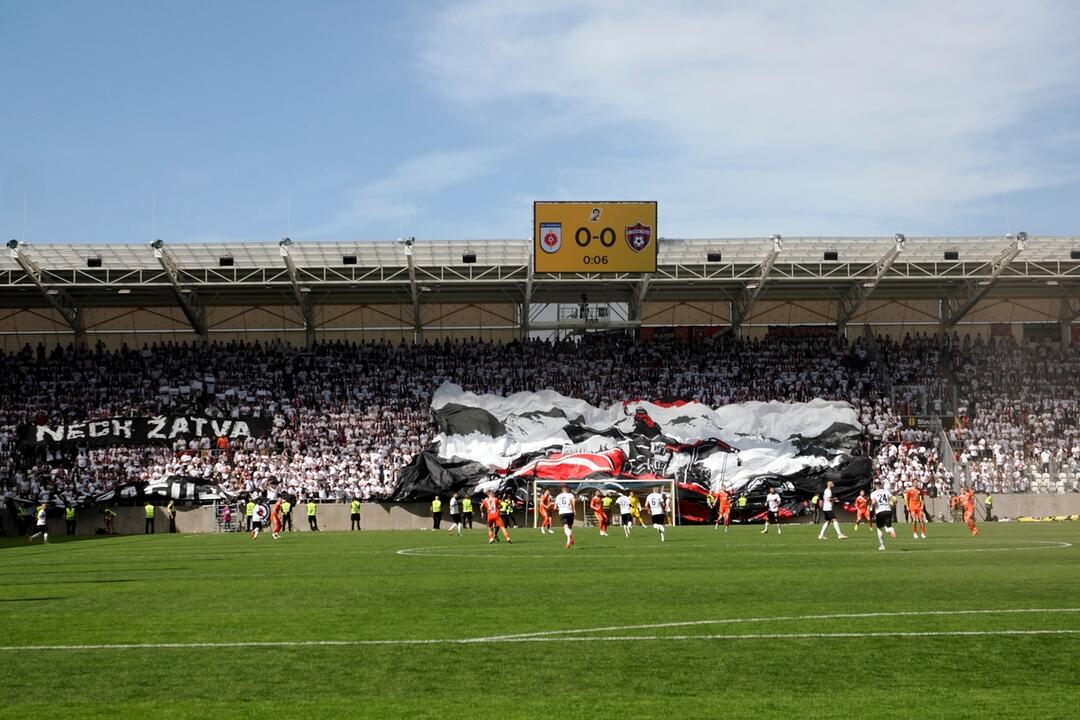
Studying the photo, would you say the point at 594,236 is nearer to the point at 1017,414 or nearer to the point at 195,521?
the point at 1017,414

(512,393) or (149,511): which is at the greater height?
(512,393)

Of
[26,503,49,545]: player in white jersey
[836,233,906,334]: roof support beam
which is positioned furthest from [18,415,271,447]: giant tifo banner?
[836,233,906,334]: roof support beam

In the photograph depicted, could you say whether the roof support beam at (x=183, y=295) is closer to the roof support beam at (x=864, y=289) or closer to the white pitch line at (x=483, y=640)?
the roof support beam at (x=864, y=289)

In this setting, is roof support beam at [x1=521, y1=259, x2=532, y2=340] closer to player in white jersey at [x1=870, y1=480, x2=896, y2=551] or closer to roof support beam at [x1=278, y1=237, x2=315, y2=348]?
roof support beam at [x1=278, y1=237, x2=315, y2=348]

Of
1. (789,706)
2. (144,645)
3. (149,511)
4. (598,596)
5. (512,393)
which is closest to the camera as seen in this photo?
(789,706)

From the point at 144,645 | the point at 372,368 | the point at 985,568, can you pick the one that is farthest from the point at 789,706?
the point at 372,368

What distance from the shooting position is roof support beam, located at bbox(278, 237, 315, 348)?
198ft

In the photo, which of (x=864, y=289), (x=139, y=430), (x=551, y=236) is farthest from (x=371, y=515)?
(x=864, y=289)

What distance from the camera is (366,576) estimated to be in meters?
23.2

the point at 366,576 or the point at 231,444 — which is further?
the point at 231,444

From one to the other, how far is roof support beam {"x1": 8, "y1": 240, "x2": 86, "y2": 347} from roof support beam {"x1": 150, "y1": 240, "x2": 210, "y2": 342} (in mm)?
5578

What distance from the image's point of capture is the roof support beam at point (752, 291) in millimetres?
60875

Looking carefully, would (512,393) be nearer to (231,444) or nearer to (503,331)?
(503,331)

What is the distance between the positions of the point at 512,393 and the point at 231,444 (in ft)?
45.4
